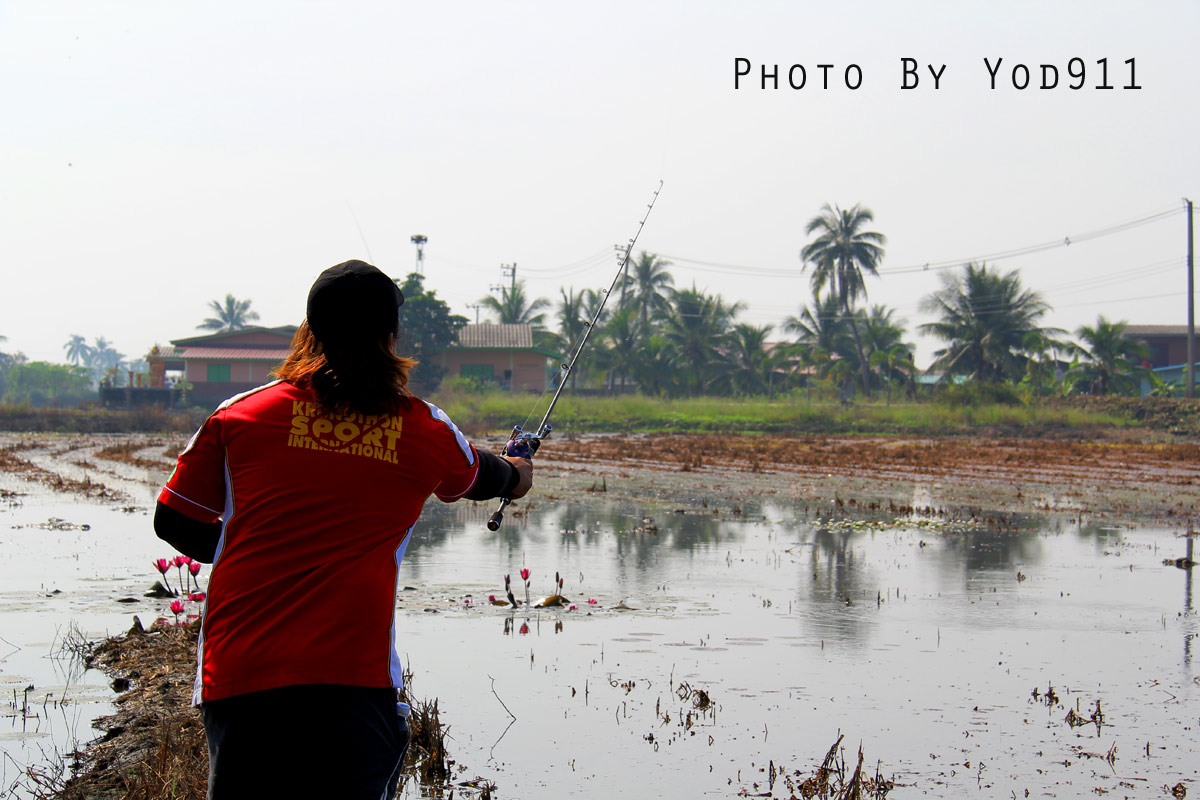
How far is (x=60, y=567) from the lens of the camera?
389 inches

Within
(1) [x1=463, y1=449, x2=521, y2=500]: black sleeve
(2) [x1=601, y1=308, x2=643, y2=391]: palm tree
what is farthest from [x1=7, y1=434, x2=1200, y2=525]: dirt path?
(2) [x1=601, y1=308, x2=643, y2=391]: palm tree

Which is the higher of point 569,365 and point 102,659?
point 569,365

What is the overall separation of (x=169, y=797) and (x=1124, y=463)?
27497mm

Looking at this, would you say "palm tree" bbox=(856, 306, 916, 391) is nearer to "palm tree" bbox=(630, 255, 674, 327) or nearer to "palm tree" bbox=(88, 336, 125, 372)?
"palm tree" bbox=(630, 255, 674, 327)

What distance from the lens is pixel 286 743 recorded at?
2.20 meters

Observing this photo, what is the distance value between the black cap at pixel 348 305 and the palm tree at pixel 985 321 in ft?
160

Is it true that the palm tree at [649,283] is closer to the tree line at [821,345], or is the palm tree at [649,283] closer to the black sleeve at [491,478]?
the tree line at [821,345]

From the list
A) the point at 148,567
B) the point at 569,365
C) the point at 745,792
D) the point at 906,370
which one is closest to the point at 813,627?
the point at 745,792

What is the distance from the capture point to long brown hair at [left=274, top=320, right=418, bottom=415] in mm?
2338

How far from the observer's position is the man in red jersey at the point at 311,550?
2.21m

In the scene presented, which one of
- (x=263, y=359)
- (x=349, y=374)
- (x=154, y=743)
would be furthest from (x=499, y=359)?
(x=349, y=374)

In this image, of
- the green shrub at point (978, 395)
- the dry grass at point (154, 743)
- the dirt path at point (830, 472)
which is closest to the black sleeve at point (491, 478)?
the dry grass at point (154, 743)

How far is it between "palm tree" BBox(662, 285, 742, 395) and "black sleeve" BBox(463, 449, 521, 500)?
53195 mm

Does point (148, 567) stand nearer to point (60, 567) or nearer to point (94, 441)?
point (60, 567)
